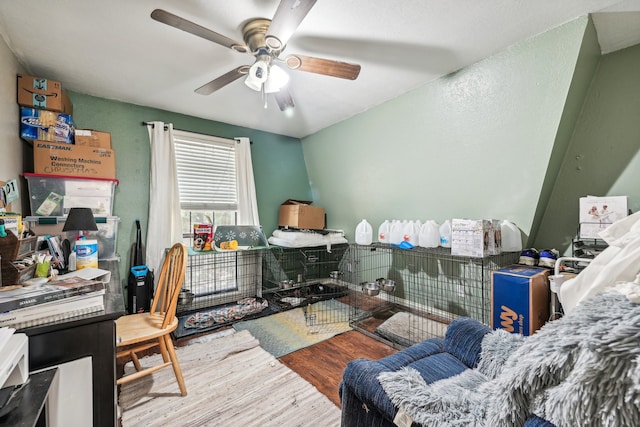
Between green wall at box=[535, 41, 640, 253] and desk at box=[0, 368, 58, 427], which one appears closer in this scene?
desk at box=[0, 368, 58, 427]

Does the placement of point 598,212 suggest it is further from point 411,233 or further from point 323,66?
point 323,66

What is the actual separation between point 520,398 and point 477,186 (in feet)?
7.04

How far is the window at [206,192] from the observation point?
3154 mm

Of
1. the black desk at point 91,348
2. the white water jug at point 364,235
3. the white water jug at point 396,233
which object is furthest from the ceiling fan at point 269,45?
the white water jug at point 364,235

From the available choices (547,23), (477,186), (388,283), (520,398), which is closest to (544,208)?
Result: (477,186)

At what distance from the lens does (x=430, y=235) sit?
8.19 ft

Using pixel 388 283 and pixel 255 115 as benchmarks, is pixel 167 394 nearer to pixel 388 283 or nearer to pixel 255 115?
pixel 388 283

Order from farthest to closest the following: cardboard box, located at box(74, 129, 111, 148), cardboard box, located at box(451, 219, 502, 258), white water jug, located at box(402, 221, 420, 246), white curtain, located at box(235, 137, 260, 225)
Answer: white curtain, located at box(235, 137, 260, 225), white water jug, located at box(402, 221, 420, 246), cardboard box, located at box(74, 129, 111, 148), cardboard box, located at box(451, 219, 502, 258)

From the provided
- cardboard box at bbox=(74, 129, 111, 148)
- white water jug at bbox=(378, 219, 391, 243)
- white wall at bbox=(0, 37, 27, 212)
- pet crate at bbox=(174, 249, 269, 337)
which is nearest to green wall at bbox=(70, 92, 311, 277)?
cardboard box at bbox=(74, 129, 111, 148)

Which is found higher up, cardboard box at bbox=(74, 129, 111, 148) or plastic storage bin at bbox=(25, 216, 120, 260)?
cardboard box at bbox=(74, 129, 111, 148)

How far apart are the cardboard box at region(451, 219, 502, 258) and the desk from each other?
92.5 inches

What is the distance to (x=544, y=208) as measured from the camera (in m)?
2.22

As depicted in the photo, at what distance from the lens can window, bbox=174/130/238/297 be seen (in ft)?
10.3

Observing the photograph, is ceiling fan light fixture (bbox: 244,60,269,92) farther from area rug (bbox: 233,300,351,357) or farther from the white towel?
area rug (bbox: 233,300,351,357)
